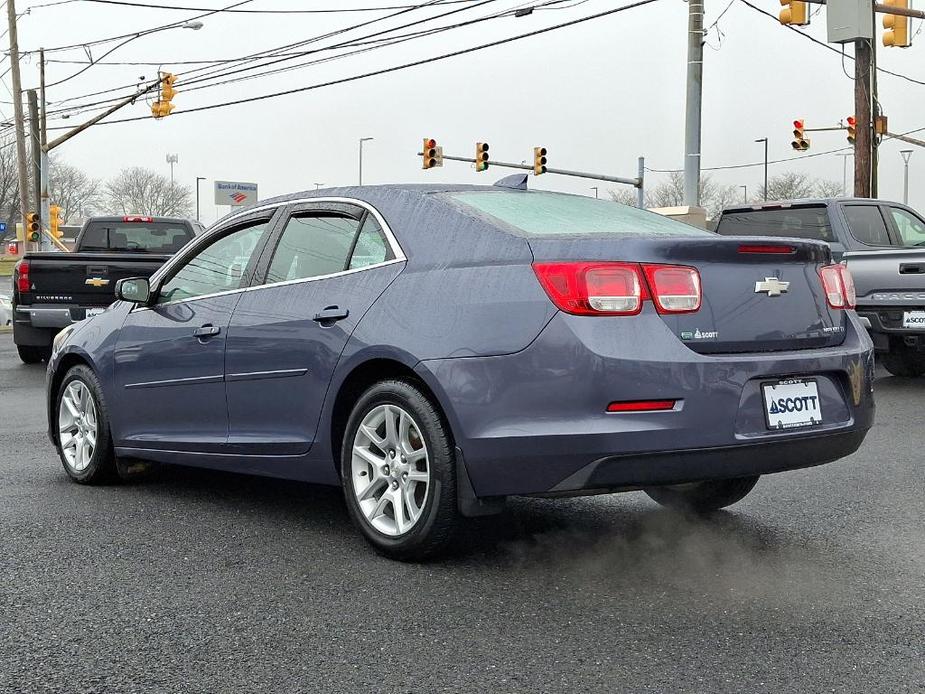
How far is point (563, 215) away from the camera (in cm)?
488

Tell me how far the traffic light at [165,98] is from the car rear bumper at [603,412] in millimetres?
27976

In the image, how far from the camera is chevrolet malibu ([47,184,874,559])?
4.09m

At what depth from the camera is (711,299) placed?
4270mm

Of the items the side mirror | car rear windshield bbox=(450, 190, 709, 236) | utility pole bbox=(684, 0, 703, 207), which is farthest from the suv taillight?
utility pole bbox=(684, 0, 703, 207)

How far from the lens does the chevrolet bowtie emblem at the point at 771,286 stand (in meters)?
4.43

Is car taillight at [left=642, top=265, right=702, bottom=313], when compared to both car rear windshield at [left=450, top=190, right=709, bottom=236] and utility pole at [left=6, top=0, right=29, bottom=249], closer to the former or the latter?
car rear windshield at [left=450, top=190, right=709, bottom=236]

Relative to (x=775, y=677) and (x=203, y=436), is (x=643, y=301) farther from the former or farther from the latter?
(x=203, y=436)

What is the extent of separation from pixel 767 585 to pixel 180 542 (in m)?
2.46

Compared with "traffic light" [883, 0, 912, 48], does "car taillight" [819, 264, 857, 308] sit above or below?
below

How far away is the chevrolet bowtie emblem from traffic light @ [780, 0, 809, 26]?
1798cm

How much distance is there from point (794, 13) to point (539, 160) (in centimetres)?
1562

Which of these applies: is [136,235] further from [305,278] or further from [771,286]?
[771,286]

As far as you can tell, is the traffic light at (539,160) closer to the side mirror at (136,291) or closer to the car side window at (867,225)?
the car side window at (867,225)

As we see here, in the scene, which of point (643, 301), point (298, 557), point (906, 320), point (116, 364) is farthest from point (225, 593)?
point (906, 320)
